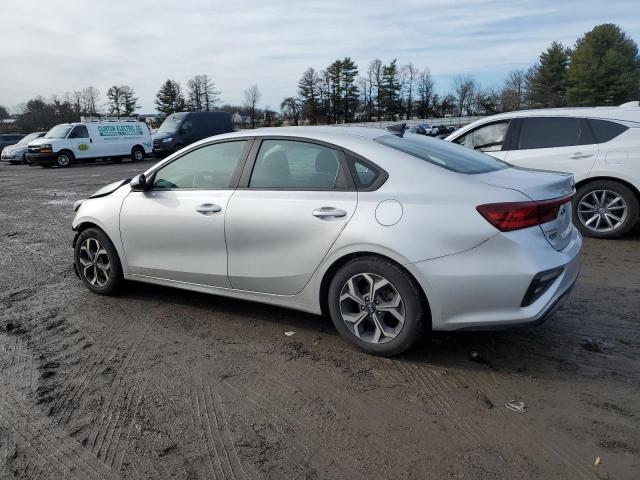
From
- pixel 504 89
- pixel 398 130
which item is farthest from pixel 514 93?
pixel 398 130

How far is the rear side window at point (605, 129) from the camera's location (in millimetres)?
6738

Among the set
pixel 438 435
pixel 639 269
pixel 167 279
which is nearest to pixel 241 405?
pixel 438 435

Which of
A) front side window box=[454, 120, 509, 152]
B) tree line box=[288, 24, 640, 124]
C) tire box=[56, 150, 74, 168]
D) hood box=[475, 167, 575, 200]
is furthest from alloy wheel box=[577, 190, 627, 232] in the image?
tree line box=[288, 24, 640, 124]

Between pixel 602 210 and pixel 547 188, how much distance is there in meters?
4.13

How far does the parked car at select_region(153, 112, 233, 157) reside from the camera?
2422cm

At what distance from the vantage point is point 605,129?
6.82 m

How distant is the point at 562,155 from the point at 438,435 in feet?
17.9

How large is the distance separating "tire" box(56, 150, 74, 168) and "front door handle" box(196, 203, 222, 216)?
917 inches

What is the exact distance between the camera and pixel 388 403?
3057 mm

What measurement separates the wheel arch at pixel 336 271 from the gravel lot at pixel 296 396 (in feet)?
1.14

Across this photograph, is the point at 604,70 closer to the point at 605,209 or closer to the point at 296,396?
the point at 605,209

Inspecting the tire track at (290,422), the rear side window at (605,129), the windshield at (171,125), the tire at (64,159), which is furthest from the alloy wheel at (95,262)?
the tire at (64,159)

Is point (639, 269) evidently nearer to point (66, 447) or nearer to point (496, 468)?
point (496, 468)

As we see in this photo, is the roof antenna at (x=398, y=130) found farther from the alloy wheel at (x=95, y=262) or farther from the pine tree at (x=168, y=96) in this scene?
the pine tree at (x=168, y=96)
